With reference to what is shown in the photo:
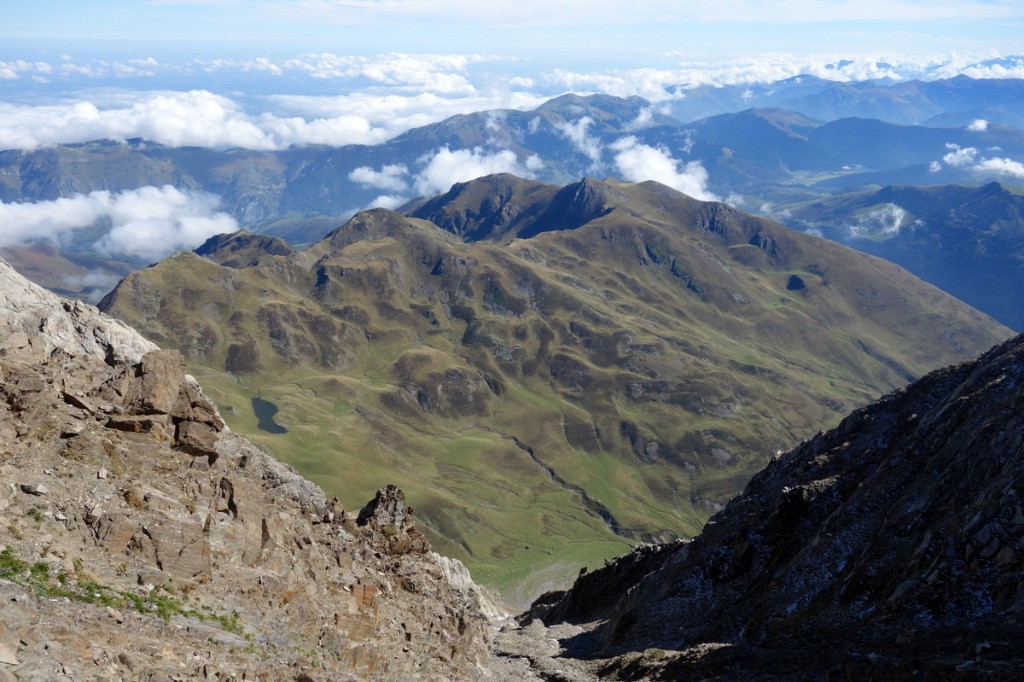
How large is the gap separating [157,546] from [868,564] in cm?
4578

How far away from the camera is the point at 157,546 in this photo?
126 ft

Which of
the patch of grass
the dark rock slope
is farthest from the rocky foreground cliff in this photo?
the dark rock slope

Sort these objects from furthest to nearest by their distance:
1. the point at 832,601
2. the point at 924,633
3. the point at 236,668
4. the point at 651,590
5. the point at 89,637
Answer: the point at 651,590 < the point at 832,601 < the point at 924,633 < the point at 236,668 < the point at 89,637

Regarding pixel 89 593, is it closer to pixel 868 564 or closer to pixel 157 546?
pixel 157 546

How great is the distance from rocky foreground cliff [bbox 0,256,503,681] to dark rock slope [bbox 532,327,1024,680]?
70.0ft

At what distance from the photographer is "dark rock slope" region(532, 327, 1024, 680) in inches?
1619

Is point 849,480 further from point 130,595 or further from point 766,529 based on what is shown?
point 130,595

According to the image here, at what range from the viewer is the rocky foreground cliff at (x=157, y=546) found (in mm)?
31438

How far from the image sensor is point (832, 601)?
178 feet

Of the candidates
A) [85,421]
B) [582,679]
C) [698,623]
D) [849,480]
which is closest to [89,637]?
[85,421]

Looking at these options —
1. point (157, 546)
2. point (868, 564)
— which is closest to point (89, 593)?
point (157, 546)

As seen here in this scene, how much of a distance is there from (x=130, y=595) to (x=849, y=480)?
2510 inches

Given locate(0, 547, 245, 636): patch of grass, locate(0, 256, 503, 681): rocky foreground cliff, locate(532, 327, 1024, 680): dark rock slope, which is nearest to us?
locate(0, 256, 503, 681): rocky foreground cliff

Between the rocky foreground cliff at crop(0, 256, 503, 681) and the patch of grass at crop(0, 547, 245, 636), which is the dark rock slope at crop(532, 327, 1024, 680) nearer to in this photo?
the rocky foreground cliff at crop(0, 256, 503, 681)
